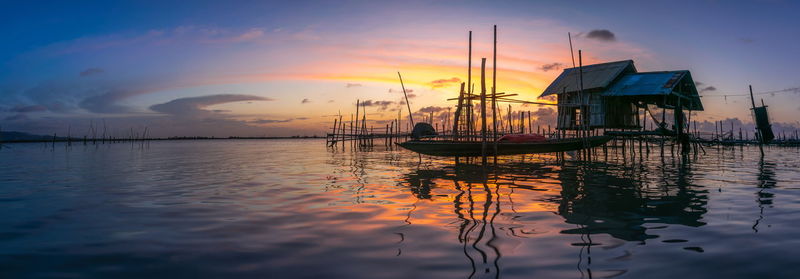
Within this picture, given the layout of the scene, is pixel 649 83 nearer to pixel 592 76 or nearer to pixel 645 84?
pixel 645 84

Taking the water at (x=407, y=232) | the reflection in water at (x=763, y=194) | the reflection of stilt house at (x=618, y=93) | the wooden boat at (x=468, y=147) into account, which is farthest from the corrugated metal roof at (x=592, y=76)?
the water at (x=407, y=232)

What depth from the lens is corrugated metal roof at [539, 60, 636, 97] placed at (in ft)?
99.4

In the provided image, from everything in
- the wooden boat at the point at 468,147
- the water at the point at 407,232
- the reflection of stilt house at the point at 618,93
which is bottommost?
the water at the point at 407,232

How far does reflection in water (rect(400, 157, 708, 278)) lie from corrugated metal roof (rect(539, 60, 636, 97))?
16665mm

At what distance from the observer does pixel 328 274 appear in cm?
480

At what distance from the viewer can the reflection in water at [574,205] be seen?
6160 millimetres

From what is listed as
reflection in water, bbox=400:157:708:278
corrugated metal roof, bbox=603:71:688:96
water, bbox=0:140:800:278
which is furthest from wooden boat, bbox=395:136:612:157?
corrugated metal roof, bbox=603:71:688:96

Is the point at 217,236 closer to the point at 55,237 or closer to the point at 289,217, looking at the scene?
the point at 289,217

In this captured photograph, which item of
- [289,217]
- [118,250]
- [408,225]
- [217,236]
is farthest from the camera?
[289,217]

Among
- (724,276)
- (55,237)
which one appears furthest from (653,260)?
(55,237)

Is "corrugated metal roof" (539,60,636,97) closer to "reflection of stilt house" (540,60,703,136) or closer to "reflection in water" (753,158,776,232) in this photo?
"reflection of stilt house" (540,60,703,136)

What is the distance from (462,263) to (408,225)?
2353 mm

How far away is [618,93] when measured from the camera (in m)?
29.4

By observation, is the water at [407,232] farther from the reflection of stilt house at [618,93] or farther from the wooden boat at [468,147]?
the reflection of stilt house at [618,93]
